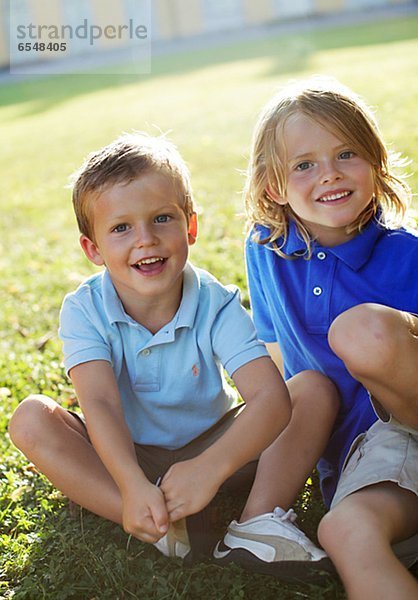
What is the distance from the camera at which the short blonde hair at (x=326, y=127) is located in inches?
98.4

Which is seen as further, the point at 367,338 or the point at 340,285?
the point at 340,285

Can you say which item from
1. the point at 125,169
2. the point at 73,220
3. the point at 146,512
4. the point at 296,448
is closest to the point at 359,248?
the point at 296,448

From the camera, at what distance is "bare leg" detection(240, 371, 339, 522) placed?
2.29 meters

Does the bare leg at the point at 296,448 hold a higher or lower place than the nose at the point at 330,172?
lower

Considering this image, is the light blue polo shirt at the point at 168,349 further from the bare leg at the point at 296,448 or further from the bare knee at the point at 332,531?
the bare knee at the point at 332,531

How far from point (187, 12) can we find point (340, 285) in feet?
80.2

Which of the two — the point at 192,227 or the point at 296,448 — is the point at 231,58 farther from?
→ the point at 296,448

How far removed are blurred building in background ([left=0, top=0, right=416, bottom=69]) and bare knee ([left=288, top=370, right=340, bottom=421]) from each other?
23373 millimetres

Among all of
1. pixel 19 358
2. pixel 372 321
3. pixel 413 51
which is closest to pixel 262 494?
pixel 372 321

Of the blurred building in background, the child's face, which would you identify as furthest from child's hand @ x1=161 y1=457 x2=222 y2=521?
the blurred building in background

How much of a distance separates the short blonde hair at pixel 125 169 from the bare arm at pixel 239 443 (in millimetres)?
519

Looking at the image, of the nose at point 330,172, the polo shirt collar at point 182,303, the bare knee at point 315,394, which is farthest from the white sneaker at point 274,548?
the nose at point 330,172

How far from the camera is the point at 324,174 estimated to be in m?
2.46

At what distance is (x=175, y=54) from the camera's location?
840 inches
